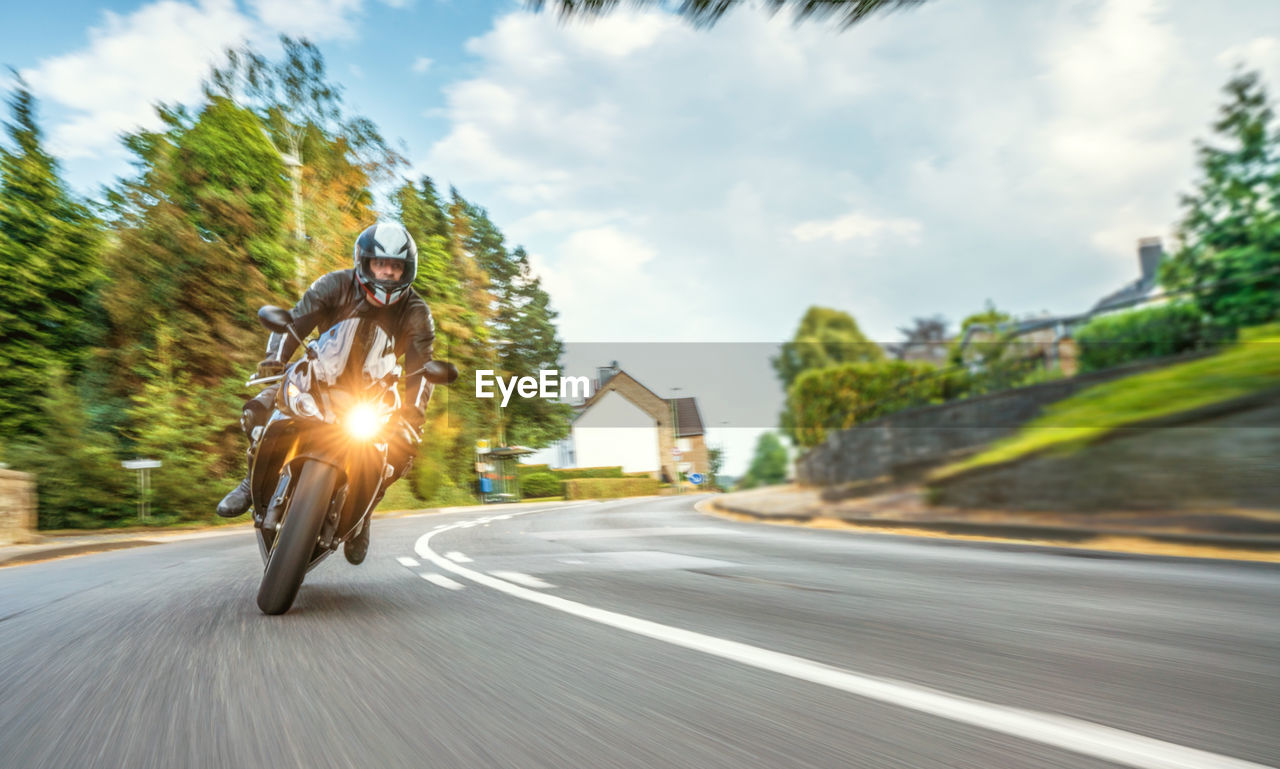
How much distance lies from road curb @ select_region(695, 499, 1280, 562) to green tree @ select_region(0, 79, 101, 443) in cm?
2108

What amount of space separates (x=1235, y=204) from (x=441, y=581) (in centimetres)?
1188

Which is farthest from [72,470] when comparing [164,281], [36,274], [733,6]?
[733,6]

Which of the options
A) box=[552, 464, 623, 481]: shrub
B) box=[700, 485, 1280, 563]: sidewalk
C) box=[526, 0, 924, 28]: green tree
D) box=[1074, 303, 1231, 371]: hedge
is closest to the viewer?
box=[526, 0, 924, 28]: green tree

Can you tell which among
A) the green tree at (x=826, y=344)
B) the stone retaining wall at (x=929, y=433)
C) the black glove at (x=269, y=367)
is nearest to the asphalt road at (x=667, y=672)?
the black glove at (x=269, y=367)

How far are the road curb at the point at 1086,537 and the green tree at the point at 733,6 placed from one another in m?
4.84

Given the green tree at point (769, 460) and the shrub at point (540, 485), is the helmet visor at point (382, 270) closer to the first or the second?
the green tree at point (769, 460)

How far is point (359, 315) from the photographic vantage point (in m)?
4.39

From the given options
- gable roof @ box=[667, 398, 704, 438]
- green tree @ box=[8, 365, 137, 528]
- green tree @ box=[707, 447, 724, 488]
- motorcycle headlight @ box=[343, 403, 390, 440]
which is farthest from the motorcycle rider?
gable roof @ box=[667, 398, 704, 438]

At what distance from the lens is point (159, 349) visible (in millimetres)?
20984

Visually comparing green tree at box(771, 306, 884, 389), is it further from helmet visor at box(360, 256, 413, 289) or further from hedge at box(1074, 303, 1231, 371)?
helmet visor at box(360, 256, 413, 289)

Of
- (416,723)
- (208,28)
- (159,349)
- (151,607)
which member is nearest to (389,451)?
(151,607)

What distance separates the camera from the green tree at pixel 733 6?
3934 millimetres

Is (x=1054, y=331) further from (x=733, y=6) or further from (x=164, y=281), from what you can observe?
(x=164, y=281)

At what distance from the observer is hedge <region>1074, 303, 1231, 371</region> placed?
942 centimetres
